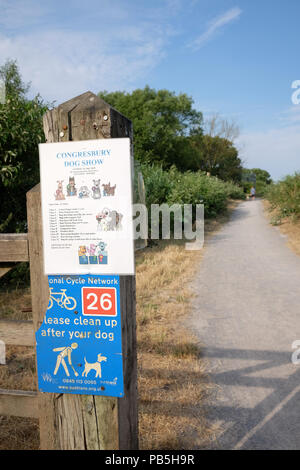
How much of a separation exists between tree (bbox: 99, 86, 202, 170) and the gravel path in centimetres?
2378

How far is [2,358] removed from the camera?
3625mm

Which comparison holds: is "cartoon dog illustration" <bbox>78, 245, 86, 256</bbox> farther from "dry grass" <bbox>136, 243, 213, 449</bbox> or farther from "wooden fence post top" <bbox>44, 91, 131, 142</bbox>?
"dry grass" <bbox>136, 243, 213, 449</bbox>

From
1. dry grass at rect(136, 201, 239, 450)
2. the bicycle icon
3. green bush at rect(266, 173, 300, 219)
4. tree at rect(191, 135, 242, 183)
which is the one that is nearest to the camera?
the bicycle icon

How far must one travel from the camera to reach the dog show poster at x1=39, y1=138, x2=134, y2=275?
65.4 inches

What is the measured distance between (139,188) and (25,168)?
5.23 meters

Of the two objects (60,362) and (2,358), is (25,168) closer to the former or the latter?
(2,358)

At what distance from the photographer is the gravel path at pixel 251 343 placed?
9.18ft

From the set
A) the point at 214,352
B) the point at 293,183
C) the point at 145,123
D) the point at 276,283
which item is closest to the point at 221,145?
the point at 145,123

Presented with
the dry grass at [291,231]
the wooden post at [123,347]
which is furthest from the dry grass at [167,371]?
the dry grass at [291,231]

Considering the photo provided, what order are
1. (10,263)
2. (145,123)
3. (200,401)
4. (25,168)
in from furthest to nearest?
(145,123) < (25,168) < (200,401) < (10,263)

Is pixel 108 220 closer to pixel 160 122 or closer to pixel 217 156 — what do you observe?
pixel 160 122

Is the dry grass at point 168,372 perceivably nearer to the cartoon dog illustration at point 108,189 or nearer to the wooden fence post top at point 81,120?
the cartoon dog illustration at point 108,189

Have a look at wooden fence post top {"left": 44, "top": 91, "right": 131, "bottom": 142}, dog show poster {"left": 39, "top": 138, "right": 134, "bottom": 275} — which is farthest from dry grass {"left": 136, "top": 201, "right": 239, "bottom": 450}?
wooden fence post top {"left": 44, "top": 91, "right": 131, "bottom": 142}

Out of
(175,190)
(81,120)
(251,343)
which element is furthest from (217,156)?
(81,120)
